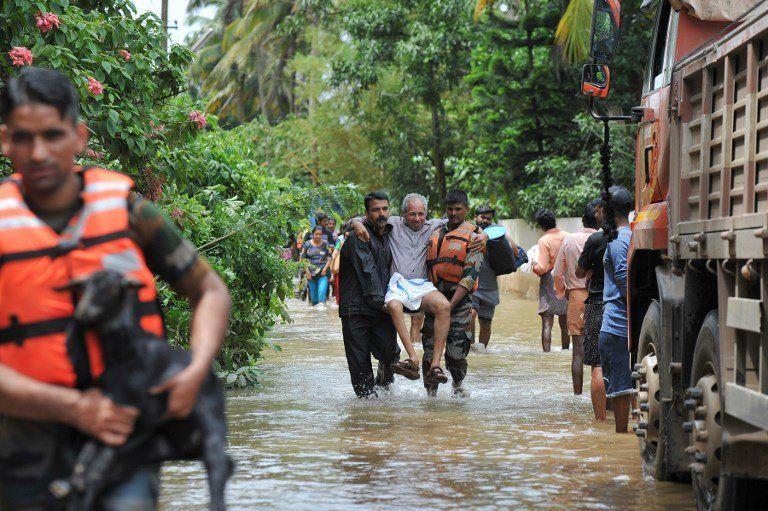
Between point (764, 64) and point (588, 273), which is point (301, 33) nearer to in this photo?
point (588, 273)

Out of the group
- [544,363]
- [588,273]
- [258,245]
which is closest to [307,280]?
[544,363]

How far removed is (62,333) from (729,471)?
10.7 ft

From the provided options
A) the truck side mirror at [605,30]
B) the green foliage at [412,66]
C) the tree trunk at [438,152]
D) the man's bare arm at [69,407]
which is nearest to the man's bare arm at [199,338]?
the man's bare arm at [69,407]

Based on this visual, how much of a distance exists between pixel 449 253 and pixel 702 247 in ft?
19.7

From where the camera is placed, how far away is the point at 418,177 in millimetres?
35594

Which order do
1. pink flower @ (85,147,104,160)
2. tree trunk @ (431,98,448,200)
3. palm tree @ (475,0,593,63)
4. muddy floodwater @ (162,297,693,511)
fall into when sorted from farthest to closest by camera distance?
1. tree trunk @ (431,98,448,200)
2. palm tree @ (475,0,593,63)
3. pink flower @ (85,147,104,160)
4. muddy floodwater @ (162,297,693,511)

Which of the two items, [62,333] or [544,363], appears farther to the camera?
[544,363]

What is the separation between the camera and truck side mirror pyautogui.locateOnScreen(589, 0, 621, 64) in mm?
7895

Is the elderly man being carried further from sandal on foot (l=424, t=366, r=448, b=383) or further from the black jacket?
the black jacket

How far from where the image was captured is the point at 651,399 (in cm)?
742

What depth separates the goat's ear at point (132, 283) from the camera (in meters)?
3.13

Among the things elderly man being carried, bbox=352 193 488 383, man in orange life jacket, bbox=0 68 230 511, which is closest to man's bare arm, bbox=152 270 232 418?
man in orange life jacket, bbox=0 68 230 511

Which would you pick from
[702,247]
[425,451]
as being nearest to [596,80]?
[702,247]

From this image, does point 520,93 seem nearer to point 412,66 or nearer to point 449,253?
point 412,66
